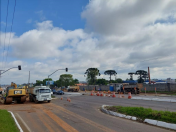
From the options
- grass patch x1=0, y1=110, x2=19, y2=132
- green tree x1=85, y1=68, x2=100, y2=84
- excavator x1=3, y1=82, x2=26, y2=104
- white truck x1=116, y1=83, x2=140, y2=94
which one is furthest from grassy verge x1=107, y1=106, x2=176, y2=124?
green tree x1=85, y1=68, x2=100, y2=84

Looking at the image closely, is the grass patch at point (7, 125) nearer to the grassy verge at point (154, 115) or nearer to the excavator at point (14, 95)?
the grassy verge at point (154, 115)

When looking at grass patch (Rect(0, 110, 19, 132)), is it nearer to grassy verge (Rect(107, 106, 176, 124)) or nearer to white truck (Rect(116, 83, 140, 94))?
grassy verge (Rect(107, 106, 176, 124))

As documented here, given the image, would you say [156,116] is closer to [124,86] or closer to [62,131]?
[62,131]

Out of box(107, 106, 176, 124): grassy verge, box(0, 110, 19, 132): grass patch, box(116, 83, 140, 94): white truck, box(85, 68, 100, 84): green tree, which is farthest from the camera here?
box(85, 68, 100, 84): green tree

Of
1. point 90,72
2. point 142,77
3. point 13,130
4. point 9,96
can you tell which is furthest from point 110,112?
point 142,77

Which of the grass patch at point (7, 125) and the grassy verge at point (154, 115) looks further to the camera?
the grassy verge at point (154, 115)

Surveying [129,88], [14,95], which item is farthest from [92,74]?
[14,95]

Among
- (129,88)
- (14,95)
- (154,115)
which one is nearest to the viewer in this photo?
(154,115)

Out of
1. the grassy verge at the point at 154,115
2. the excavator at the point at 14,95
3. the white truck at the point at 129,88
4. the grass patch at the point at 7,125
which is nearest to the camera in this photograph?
the grass patch at the point at 7,125

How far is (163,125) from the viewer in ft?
26.3

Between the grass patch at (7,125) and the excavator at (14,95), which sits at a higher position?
the excavator at (14,95)

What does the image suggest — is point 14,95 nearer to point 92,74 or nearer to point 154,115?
point 154,115

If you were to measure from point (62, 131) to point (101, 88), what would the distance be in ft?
186

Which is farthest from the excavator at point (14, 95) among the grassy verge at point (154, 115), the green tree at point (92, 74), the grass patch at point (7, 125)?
the green tree at point (92, 74)
